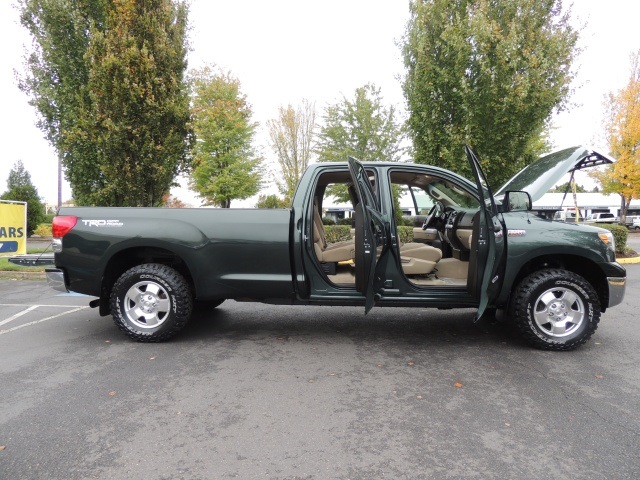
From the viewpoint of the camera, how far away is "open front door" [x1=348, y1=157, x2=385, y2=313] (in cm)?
400

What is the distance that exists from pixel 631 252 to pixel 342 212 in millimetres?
24296

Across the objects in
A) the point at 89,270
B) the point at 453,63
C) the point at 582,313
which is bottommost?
the point at 582,313

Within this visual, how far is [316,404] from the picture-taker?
313 centimetres

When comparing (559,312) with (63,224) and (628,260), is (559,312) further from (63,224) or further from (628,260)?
(628,260)

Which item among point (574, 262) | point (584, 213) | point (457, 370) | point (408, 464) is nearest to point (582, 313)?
point (574, 262)

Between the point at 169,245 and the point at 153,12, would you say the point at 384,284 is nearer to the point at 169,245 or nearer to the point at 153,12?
the point at 169,245

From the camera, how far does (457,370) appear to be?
3.82 meters

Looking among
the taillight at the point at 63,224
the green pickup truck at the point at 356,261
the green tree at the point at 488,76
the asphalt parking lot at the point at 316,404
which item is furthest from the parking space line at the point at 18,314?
the green tree at the point at 488,76

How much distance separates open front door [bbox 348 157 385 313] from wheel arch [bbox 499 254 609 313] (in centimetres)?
141

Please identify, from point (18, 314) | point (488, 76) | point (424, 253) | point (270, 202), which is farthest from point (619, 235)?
point (270, 202)

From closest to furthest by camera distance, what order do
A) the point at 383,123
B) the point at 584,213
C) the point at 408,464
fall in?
the point at 408,464 → the point at 383,123 → the point at 584,213

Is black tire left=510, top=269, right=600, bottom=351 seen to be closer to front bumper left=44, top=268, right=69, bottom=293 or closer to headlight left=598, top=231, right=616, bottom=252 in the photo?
headlight left=598, top=231, right=616, bottom=252

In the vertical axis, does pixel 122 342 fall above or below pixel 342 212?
below

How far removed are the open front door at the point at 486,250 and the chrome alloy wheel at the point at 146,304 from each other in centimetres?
314
